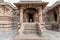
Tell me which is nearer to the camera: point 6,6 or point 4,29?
point 4,29

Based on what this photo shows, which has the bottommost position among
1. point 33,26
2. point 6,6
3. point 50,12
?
point 33,26

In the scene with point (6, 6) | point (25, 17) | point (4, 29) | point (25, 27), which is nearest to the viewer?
point (25, 27)

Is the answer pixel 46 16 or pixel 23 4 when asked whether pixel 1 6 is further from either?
pixel 23 4

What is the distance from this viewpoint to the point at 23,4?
38.9 feet

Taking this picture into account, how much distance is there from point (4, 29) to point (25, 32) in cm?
437

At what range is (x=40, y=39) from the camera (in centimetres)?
840

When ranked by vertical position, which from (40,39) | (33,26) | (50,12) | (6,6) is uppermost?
(6,6)

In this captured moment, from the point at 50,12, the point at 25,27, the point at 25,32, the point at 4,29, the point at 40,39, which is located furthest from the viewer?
the point at 50,12

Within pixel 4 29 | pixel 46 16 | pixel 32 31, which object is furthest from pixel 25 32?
pixel 46 16

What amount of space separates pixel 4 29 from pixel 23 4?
13.6 ft

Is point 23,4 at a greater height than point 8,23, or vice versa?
point 23,4

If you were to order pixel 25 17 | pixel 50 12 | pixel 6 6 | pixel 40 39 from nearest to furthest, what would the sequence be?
1. pixel 40 39
2. pixel 25 17
3. pixel 50 12
4. pixel 6 6

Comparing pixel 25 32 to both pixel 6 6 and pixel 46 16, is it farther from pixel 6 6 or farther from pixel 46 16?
pixel 6 6

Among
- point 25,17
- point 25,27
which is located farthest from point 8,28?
point 25,27
